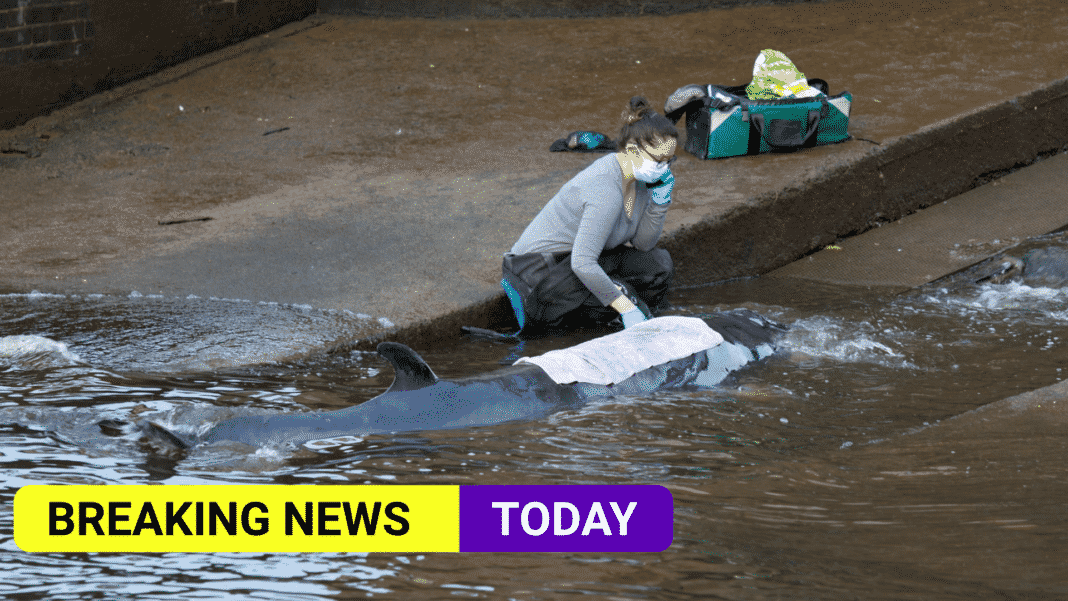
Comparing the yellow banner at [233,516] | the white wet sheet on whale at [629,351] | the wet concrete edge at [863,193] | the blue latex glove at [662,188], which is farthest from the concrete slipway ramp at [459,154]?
the yellow banner at [233,516]

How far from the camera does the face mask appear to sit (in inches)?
156

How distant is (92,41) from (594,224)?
484 centimetres

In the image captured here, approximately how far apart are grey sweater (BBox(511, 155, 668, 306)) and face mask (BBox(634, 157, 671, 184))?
0.08 m

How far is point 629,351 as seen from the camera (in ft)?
11.5

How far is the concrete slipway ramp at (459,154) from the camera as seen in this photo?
4598 mm

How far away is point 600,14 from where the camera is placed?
8.81m

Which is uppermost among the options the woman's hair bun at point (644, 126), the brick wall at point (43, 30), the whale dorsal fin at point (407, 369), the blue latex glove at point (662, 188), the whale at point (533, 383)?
the brick wall at point (43, 30)

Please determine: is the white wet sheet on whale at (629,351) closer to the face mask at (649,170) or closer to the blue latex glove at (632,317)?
the blue latex glove at (632,317)

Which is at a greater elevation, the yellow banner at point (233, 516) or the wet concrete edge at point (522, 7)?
the wet concrete edge at point (522, 7)

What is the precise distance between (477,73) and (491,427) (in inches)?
195

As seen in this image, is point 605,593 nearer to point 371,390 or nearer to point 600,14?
point 371,390

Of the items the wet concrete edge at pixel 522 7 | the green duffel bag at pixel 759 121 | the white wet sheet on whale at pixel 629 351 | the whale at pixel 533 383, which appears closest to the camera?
the whale at pixel 533 383

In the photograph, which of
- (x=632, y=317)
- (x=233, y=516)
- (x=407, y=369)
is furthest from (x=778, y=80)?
(x=233, y=516)

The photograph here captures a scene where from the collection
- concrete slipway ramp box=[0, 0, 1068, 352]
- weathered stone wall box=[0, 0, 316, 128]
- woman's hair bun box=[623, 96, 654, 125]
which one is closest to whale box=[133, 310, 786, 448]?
woman's hair bun box=[623, 96, 654, 125]
